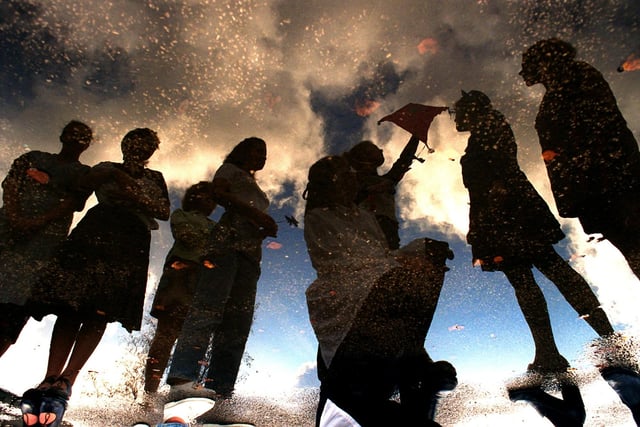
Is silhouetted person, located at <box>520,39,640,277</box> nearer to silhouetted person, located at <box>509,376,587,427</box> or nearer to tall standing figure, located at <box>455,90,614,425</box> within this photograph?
tall standing figure, located at <box>455,90,614,425</box>

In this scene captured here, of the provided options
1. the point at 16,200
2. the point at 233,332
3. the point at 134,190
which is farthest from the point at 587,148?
the point at 16,200

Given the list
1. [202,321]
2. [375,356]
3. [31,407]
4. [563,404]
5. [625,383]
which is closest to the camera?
[375,356]

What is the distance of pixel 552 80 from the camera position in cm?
166

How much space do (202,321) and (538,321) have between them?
5.57 ft

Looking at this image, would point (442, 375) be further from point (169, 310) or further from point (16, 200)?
point (16, 200)

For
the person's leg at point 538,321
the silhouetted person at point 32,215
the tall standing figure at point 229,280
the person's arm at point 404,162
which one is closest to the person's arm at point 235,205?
the tall standing figure at point 229,280

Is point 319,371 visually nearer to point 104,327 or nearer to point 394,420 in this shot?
point 394,420

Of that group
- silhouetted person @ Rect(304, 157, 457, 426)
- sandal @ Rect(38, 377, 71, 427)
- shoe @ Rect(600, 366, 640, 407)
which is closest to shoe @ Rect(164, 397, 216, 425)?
sandal @ Rect(38, 377, 71, 427)

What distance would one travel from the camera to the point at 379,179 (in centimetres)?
216

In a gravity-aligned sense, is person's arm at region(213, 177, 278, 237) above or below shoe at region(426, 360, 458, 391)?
above

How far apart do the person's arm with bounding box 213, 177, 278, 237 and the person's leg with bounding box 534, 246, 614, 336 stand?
1493 mm

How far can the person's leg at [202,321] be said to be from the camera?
172cm

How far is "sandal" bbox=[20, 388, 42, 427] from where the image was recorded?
1.41m

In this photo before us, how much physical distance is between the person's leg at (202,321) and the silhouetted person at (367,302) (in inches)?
23.7
